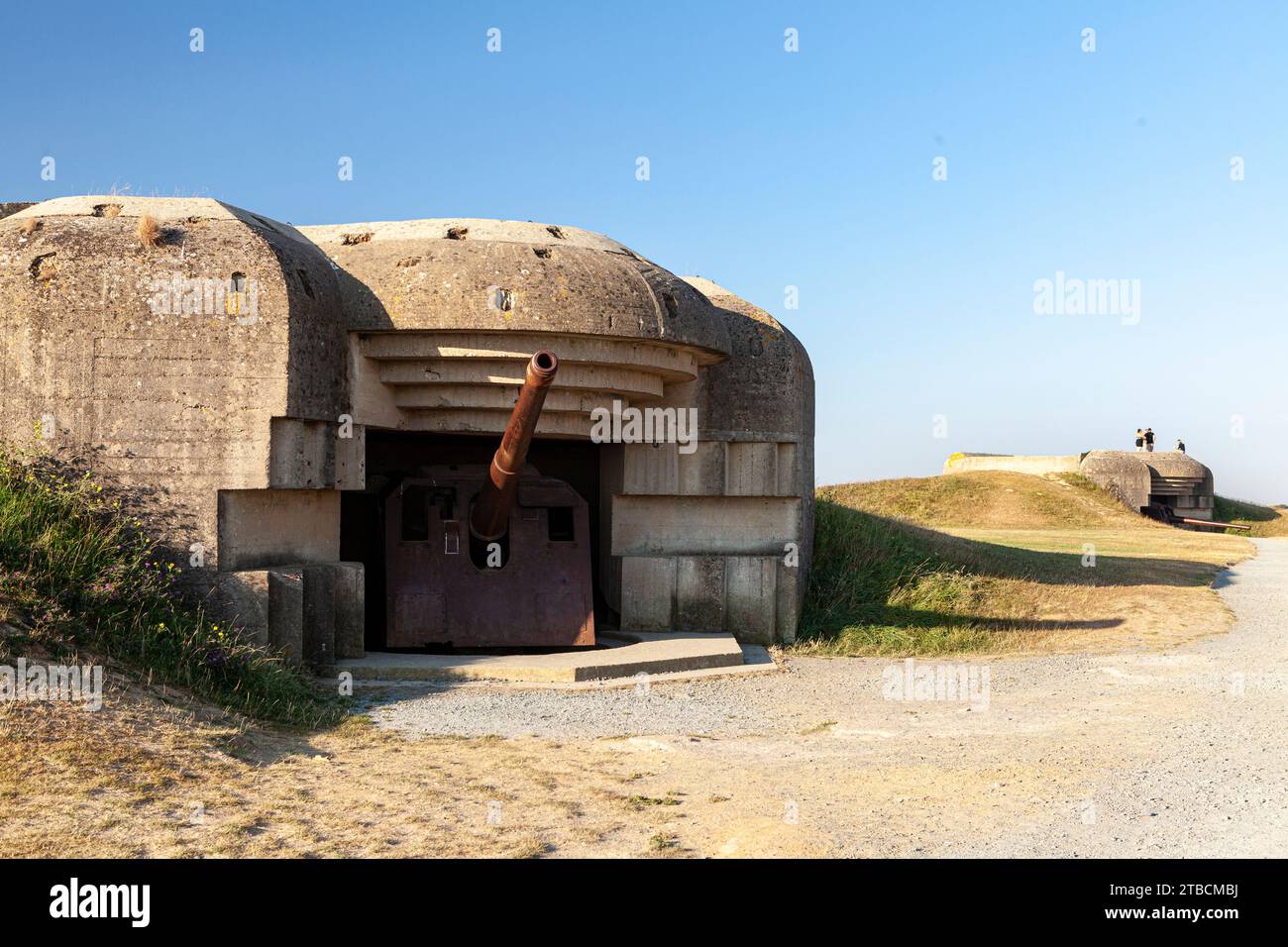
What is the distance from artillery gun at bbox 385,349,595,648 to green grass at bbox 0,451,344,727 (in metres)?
1.74

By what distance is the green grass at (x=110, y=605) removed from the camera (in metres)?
6.21

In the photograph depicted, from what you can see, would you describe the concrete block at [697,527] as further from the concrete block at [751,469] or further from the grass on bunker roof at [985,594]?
the grass on bunker roof at [985,594]

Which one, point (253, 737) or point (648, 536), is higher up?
point (648, 536)

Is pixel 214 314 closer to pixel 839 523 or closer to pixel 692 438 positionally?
pixel 692 438

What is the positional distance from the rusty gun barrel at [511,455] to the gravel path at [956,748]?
1.56 m

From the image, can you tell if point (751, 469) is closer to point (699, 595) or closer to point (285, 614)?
point (699, 595)

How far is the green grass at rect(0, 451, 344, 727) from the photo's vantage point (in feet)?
20.4

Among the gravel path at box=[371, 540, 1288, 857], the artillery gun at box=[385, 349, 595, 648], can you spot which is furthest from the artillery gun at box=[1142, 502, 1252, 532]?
the artillery gun at box=[385, 349, 595, 648]

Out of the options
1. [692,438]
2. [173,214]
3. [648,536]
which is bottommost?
[648,536]

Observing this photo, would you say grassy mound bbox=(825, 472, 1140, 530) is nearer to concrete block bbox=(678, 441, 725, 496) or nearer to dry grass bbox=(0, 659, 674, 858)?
concrete block bbox=(678, 441, 725, 496)

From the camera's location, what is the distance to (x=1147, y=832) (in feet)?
14.7

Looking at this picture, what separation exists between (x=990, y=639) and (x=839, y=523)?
9.68 feet

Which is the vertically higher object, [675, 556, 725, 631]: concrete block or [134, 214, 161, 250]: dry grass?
[134, 214, 161, 250]: dry grass
